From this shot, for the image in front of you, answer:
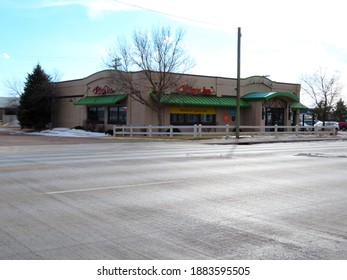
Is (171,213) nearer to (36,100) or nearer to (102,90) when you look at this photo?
(102,90)

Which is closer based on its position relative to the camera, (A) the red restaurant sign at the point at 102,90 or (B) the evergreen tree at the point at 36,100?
(A) the red restaurant sign at the point at 102,90

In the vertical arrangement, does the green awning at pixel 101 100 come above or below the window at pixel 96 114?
above

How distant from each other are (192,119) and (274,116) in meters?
10.4

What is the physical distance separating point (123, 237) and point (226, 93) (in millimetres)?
38191

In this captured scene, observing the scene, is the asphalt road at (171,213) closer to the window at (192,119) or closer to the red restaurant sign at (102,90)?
the window at (192,119)

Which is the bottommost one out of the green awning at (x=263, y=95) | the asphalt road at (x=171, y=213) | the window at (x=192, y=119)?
the asphalt road at (x=171, y=213)

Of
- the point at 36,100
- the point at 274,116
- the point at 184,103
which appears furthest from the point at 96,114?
the point at 274,116

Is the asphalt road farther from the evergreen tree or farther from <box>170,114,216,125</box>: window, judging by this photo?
the evergreen tree

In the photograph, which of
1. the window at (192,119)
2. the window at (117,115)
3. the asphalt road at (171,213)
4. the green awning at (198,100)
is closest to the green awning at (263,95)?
the green awning at (198,100)

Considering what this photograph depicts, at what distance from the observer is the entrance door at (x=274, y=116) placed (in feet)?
149

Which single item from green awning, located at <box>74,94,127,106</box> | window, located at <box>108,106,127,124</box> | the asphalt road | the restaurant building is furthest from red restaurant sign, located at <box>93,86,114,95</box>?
the asphalt road

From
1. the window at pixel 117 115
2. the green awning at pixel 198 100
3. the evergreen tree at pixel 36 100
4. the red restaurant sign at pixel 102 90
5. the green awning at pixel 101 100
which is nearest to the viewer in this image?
the green awning at pixel 198 100

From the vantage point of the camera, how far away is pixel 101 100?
41.1 meters

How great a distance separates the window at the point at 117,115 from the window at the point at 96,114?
4.40 feet
